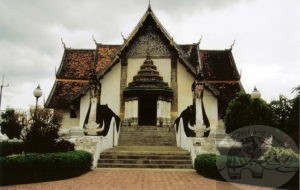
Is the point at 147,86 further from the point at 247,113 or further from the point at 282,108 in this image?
the point at 282,108

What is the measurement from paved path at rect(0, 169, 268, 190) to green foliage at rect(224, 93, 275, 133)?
7267 millimetres

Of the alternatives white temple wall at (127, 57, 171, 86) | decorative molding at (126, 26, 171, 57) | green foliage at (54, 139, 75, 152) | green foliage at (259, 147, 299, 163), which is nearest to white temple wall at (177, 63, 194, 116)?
white temple wall at (127, 57, 171, 86)

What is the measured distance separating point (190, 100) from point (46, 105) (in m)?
10.1

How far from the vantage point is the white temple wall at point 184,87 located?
24797 millimetres

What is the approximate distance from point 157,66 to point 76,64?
7462mm

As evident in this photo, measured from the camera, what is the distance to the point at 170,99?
2458 cm

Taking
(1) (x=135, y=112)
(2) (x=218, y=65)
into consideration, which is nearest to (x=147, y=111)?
(1) (x=135, y=112)

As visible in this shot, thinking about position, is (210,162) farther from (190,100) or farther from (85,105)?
(85,105)

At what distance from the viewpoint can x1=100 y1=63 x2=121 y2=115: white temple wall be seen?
25.0 m

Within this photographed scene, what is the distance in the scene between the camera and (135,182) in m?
10.4

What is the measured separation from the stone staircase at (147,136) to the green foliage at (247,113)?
348 cm

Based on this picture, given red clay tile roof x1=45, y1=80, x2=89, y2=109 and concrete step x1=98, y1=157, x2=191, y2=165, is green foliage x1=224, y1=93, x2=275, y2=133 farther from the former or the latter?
red clay tile roof x1=45, y1=80, x2=89, y2=109

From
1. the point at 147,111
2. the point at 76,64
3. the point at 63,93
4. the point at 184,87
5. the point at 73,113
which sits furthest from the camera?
the point at 76,64

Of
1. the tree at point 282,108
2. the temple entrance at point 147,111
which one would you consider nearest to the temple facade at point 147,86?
the temple entrance at point 147,111
